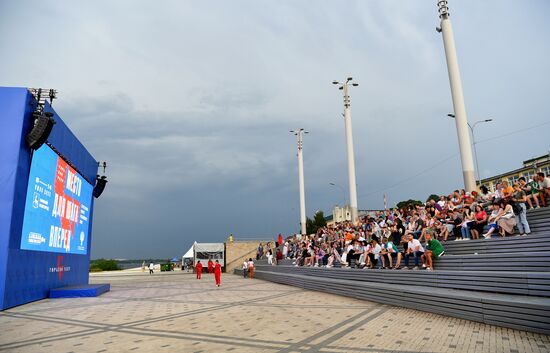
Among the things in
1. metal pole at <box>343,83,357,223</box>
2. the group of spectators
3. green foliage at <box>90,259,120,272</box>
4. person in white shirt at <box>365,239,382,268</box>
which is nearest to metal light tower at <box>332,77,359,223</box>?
metal pole at <box>343,83,357,223</box>

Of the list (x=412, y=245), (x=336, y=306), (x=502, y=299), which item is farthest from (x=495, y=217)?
(x=336, y=306)

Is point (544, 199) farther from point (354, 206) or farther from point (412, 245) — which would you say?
point (354, 206)

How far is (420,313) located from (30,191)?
13599 mm

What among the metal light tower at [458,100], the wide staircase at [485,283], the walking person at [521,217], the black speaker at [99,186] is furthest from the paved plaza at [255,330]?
the black speaker at [99,186]

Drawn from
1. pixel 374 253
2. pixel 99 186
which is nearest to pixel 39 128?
pixel 99 186

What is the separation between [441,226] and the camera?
42.8 ft

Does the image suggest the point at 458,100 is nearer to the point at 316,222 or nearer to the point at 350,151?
the point at 350,151

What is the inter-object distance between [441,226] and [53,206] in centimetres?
1563

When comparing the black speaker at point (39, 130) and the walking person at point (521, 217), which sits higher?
the black speaker at point (39, 130)

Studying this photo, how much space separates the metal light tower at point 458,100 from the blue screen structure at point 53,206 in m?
17.7

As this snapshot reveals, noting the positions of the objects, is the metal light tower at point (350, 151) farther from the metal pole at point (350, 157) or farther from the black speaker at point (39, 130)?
the black speaker at point (39, 130)

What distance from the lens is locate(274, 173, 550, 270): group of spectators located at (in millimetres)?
10930

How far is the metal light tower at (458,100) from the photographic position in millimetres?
15570

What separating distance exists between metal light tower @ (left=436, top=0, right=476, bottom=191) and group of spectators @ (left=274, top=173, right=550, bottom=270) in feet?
4.77
